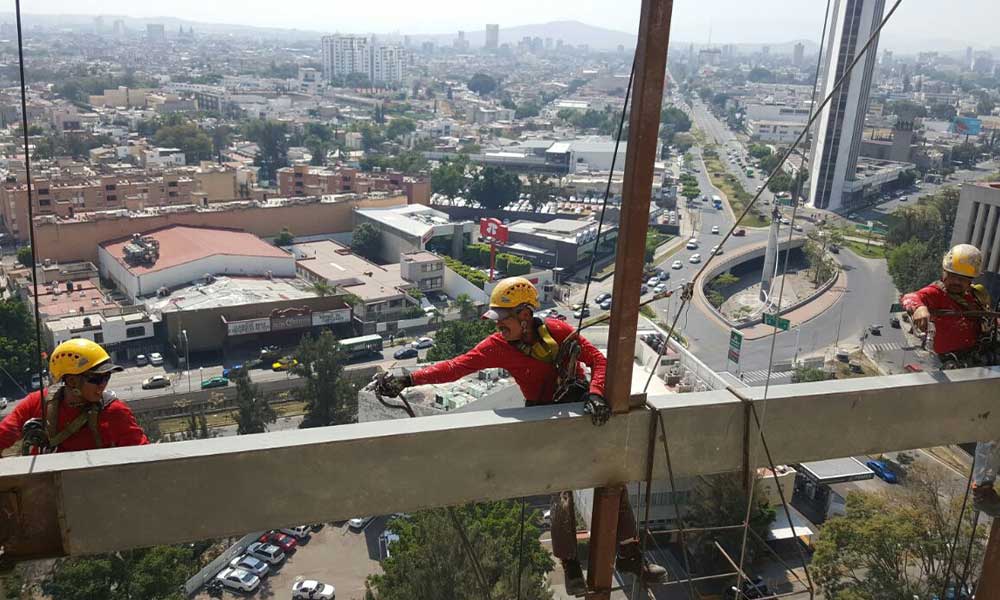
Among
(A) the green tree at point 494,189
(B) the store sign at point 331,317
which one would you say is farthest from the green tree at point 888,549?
(A) the green tree at point 494,189

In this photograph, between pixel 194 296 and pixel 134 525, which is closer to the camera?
pixel 134 525

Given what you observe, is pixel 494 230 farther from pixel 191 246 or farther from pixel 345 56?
pixel 345 56

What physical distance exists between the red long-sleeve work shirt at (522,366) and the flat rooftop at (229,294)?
43.5 ft

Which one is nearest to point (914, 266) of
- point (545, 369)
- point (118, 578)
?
point (118, 578)

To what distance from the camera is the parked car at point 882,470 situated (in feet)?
32.9

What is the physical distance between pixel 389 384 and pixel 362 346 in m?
12.8

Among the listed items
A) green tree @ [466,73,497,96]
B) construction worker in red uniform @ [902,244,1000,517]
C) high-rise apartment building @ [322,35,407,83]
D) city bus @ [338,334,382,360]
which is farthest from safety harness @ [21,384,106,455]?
high-rise apartment building @ [322,35,407,83]

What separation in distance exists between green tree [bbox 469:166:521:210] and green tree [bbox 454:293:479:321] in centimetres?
1033

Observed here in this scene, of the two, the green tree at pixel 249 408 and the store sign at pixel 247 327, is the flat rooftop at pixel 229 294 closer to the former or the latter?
the store sign at pixel 247 327

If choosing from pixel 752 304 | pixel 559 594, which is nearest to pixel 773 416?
pixel 559 594

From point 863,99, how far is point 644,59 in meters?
27.4

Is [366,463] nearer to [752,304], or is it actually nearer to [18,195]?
[752,304]

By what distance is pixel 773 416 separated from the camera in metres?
1.68

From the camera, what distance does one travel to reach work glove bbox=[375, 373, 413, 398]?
159cm
